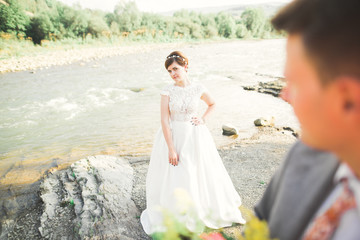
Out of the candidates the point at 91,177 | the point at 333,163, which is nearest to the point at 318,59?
A: the point at 333,163

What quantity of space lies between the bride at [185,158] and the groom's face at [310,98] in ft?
7.95

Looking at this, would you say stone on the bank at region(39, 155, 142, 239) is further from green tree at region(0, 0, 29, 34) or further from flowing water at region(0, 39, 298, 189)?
green tree at region(0, 0, 29, 34)

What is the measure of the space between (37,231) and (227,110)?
800 centimetres

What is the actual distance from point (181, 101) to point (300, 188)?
7.55ft

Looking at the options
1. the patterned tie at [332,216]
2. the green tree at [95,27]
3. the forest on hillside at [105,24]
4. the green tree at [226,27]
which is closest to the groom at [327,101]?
the patterned tie at [332,216]

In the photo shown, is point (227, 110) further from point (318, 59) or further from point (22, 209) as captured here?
point (318, 59)

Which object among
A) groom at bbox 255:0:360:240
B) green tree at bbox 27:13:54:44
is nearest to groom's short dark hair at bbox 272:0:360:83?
groom at bbox 255:0:360:240

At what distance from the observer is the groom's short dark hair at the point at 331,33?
522mm

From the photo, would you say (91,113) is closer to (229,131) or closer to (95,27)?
(229,131)

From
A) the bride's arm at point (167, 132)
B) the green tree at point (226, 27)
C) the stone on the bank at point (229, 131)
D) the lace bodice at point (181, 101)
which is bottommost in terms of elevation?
the stone on the bank at point (229, 131)

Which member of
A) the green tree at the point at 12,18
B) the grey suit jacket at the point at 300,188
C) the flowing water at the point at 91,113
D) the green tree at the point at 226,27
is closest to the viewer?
the grey suit jacket at the point at 300,188

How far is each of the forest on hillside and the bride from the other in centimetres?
3731

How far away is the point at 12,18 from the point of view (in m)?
35.2

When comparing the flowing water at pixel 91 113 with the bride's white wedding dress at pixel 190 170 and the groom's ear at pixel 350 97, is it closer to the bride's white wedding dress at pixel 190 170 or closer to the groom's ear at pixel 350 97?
the bride's white wedding dress at pixel 190 170
